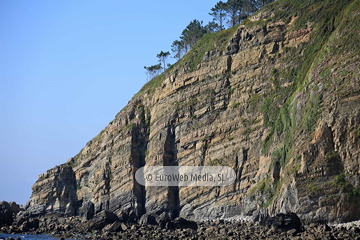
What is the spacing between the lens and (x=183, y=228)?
6144cm

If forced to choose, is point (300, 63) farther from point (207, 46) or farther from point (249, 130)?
point (207, 46)

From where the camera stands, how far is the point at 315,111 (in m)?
60.1

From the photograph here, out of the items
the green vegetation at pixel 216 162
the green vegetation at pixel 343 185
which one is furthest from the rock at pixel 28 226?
the green vegetation at pixel 343 185

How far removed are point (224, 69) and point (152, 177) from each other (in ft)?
Result: 60.9

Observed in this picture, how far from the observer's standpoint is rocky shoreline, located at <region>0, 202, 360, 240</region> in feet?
157

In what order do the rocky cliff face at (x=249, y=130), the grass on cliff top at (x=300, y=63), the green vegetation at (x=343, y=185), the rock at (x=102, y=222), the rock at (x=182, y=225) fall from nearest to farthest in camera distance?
the green vegetation at (x=343, y=185) < the rocky cliff face at (x=249, y=130) < the rock at (x=182, y=225) < the rock at (x=102, y=222) < the grass on cliff top at (x=300, y=63)

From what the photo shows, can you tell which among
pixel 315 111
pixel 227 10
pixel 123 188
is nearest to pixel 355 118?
pixel 315 111

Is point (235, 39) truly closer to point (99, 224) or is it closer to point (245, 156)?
point (245, 156)

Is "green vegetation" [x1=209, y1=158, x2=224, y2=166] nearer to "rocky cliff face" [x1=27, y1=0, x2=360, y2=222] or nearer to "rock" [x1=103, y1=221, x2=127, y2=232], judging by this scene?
"rocky cliff face" [x1=27, y1=0, x2=360, y2=222]

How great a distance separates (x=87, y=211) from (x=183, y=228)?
78.0 feet

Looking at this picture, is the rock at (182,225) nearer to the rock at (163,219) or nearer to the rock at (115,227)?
the rock at (163,219)

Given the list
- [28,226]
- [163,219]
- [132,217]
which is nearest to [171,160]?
[132,217]

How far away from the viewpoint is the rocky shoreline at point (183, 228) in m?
48.0

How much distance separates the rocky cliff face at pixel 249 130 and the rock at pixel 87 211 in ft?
0.58
